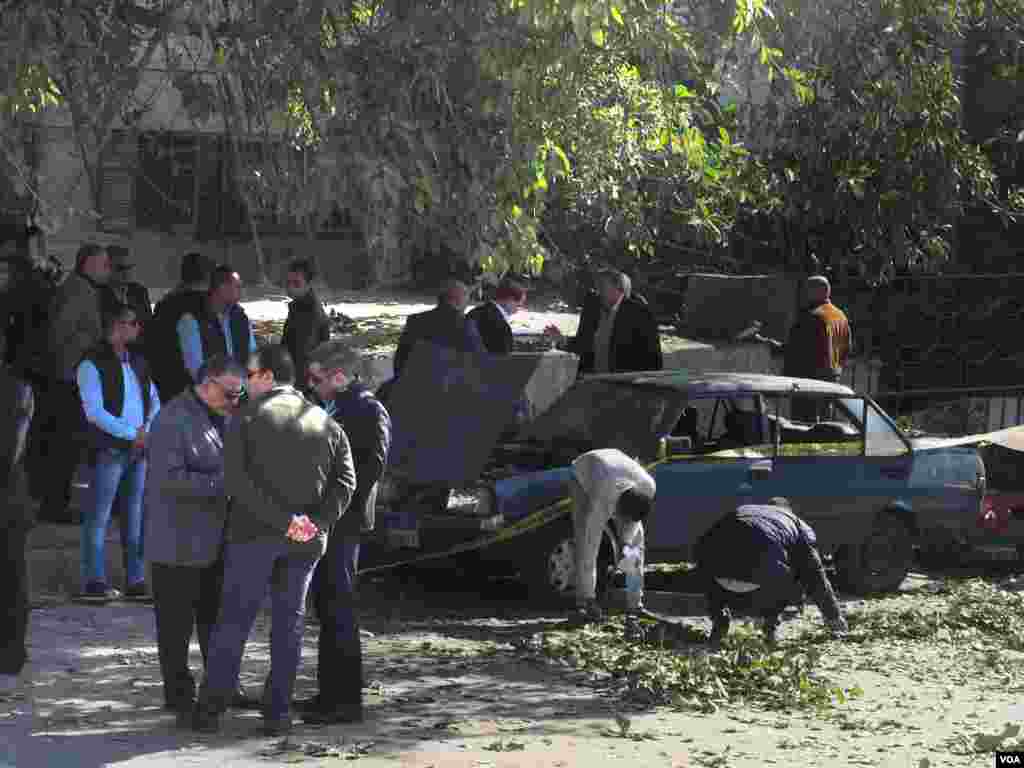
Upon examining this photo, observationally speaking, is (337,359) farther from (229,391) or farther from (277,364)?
(229,391)

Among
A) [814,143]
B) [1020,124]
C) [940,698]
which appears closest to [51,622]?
[940,698]

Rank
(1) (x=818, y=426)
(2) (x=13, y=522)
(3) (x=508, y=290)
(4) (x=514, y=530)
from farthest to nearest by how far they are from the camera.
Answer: (3) (x=508, y=290), (1) (x=818, y=426), (4) (x=514, y=530), (2) (x=13, y=522)

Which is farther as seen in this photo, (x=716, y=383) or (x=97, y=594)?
(x=716, y=383)

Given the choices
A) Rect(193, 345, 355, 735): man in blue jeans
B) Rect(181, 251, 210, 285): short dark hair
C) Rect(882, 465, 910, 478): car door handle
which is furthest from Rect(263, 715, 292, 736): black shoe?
Rect(882, 465, 910, 478): car door handle

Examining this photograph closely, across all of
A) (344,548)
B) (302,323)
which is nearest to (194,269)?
(302,323)

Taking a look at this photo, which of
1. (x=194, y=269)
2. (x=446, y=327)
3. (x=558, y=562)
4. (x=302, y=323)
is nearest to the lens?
(x=558, y=562)

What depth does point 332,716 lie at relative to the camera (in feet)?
27.7

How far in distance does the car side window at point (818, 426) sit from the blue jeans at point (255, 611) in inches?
210

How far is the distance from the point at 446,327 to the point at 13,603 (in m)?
5.54

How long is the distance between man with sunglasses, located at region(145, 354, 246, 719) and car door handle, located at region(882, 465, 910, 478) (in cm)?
605

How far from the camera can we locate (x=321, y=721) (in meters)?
8.43

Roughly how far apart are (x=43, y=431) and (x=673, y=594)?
4.53m

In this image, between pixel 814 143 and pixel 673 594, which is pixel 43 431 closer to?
pixel 673 594

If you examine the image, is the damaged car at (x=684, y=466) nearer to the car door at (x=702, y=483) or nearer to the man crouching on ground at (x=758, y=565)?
the car door at (x=702, y=483)
